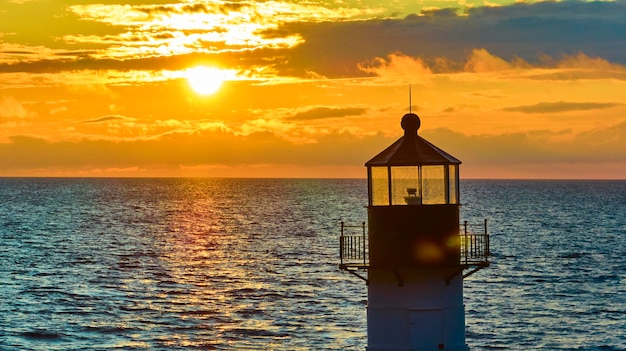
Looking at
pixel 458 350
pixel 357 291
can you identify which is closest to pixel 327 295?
pixel 357 291

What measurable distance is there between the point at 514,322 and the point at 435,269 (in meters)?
28.7

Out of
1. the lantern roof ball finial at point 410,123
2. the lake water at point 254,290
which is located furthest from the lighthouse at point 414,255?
the lake water at point 254,290

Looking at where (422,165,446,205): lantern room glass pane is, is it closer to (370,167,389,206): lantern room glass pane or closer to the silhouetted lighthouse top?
the silhouetted lighthouse top

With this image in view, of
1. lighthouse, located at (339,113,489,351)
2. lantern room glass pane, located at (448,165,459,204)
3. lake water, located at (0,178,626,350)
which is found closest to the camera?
lighthouse, located at (339,113,489,351)

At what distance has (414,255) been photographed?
22891 millimetres

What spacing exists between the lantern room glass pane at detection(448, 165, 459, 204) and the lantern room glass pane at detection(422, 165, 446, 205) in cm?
15

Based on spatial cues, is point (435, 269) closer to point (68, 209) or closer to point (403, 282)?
point (403, 282)

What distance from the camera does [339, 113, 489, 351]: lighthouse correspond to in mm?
22875

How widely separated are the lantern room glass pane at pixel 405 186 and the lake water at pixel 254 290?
21.4 meters

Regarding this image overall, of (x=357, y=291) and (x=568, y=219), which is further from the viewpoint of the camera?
(x=568, y=219)

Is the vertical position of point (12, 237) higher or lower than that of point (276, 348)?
higher

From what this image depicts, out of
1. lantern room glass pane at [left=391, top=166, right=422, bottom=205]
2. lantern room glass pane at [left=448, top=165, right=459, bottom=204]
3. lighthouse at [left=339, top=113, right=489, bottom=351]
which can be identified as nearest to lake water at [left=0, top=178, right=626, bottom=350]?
lighthouse at [left=339, top=113, right=489, bottom=351]

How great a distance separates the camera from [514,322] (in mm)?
50500

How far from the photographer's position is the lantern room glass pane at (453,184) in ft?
76.0
